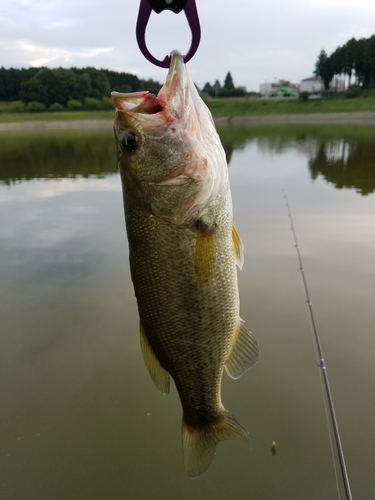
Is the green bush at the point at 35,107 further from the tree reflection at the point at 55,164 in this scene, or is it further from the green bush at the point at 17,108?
the tree reflection at the point at 55,164

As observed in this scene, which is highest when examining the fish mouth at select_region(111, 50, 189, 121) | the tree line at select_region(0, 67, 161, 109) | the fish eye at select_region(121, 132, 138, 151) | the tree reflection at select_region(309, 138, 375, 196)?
the tree line at select_region(0, 67, 161, 109)

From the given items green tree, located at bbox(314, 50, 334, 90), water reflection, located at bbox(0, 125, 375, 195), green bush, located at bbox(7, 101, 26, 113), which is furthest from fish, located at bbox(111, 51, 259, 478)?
green tree, located at bbox(314, 50, 334, 90)

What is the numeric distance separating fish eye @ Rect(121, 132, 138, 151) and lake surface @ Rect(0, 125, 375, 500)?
219 cm

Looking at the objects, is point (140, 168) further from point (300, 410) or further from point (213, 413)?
point (300, 410)

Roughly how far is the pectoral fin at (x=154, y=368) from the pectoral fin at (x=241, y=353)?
297 millimetres

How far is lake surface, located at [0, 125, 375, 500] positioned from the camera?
260 cm

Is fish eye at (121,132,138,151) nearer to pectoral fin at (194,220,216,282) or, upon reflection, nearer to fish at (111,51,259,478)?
fish at (111,51,259,478)

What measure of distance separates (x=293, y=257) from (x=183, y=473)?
11.3ft

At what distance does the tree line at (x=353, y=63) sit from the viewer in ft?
209

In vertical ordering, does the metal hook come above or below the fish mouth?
above

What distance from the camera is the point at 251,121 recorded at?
4631cm

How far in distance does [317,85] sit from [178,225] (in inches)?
4189

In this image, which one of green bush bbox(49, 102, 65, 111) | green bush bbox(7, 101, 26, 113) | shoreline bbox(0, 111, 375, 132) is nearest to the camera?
shoreline bbox(0, 111, 375, 132)

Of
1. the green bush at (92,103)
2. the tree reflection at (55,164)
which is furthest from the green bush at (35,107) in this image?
the tree reflection at (55,164)
